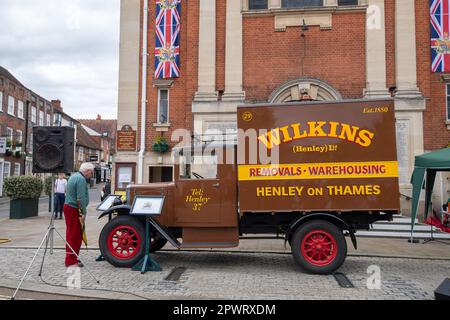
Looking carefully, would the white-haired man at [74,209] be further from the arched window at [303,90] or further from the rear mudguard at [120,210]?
the arched window at [303,90]

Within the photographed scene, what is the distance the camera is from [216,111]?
1477 centimetres

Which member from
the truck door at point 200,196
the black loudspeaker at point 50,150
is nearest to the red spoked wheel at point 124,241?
the truck door at point 200,196

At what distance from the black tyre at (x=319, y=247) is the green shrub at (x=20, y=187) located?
12.3 metres

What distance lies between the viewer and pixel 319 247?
276 inches

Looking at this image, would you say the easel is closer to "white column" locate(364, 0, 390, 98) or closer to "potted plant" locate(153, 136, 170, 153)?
"potted plant" locate(153, 136, 170, 153)

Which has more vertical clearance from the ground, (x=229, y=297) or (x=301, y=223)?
(x=301, y=223)

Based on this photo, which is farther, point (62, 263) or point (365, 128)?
point (62, 263)

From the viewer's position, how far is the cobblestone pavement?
5758mm

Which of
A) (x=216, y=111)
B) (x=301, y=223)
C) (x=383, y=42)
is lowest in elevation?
(x=301, y=223)

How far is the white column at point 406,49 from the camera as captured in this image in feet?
46.3

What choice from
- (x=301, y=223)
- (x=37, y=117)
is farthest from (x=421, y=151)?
(x=37, y=117)

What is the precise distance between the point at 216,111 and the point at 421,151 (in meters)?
7.36
